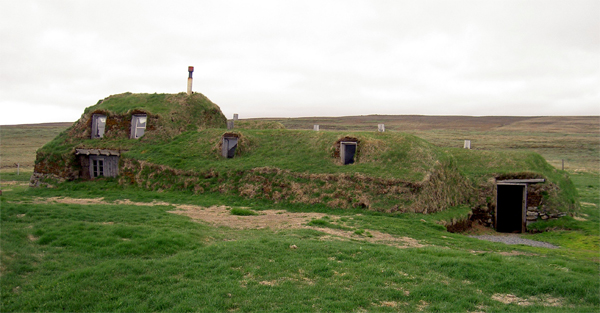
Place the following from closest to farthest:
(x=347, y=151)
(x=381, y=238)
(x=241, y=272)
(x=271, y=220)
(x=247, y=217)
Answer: (x=241, y=272), (x=381, y=238), (x=271, y=220), (x=247, y=217), (x=347, y=151)

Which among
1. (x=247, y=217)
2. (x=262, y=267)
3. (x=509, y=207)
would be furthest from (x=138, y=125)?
(x=509, y=207)

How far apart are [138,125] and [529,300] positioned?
29112mm

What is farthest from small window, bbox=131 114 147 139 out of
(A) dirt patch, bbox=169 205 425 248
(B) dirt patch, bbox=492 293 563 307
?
(B) dirt patch, bbox=492 293 563 307

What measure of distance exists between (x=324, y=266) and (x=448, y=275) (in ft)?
11.4

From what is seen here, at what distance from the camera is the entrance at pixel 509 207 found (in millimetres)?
27844

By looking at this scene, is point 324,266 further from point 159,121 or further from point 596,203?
point 596,203

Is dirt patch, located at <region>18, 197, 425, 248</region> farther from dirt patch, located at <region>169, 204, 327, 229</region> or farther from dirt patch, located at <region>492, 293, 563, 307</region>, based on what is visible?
dirt patch, located at <region>492, 293, 563, 307</region>

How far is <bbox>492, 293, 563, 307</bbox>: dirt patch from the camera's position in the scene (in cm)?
902

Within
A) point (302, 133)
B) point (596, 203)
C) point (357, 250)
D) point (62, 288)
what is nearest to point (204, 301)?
point (62, 288)

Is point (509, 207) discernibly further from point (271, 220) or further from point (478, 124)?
point (478, 124)

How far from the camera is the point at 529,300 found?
922cm

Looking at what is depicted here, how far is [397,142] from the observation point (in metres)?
25.1

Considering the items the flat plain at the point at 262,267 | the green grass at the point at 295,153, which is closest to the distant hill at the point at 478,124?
the green grass at the point at 295,153

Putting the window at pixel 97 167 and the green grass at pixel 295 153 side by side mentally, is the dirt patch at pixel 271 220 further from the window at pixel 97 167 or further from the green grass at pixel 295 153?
the window at pixel 97 167
